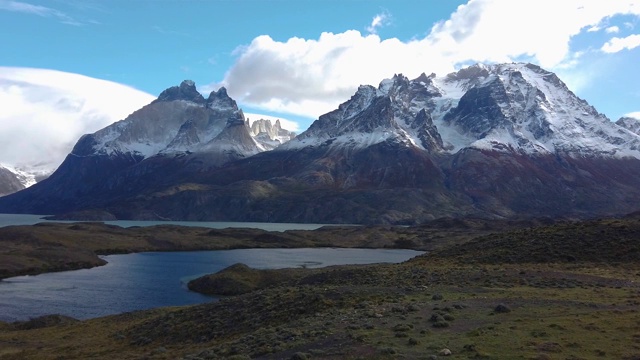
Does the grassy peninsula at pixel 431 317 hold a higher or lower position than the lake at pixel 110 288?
higher

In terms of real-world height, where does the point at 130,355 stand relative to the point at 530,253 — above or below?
below

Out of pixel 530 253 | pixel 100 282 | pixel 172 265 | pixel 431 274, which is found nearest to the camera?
pixel 431 274

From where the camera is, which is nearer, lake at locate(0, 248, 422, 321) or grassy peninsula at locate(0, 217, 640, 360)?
grassy peninsula at locate(0, 217, 640, 360)

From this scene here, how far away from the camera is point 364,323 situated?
3856 centimetres

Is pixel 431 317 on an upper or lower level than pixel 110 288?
upper

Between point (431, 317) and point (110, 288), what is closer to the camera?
point (431, 317)

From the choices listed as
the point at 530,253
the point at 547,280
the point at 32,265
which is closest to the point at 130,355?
the point at 547,280

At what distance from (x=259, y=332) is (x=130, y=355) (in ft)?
42.7

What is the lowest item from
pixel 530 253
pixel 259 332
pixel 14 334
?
pixel 14 334

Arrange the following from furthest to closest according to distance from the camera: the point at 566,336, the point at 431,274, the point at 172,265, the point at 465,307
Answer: the point at 172,265, the point at 431,274, the point at 465,307, the point at 566,336

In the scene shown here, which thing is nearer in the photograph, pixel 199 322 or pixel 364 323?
pixel 364 323

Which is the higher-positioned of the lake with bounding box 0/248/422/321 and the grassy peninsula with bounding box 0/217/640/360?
the grassy peninsula with bounding box 0/217/640/360

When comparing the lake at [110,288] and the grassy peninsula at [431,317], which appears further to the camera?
the lake at [110,288]

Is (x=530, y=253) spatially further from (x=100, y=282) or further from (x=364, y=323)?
(x=100, y=282)
